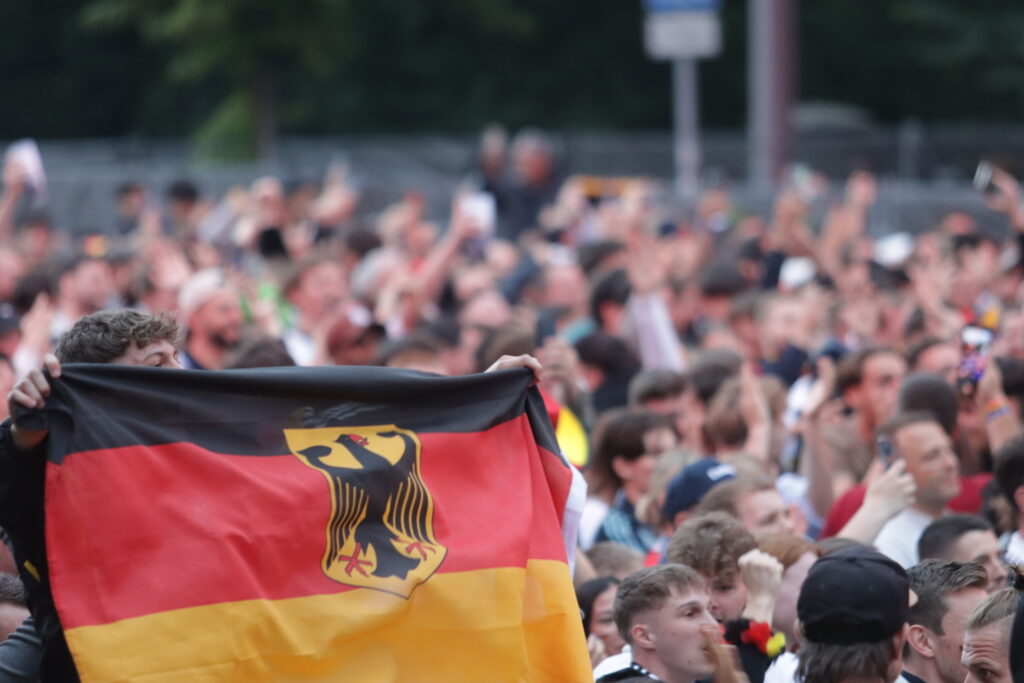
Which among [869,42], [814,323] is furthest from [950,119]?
[814,323]

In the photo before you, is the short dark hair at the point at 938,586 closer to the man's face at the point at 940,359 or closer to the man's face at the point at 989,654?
the man's face at the point at 989,654

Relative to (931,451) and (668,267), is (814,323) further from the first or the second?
(931,451)

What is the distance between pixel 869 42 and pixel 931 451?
95.8 feet

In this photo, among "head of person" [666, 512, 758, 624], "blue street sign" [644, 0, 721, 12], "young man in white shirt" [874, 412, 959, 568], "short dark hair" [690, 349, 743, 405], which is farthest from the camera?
"blue street sign" [644, 0, 721, 12]

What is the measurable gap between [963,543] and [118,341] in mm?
3024

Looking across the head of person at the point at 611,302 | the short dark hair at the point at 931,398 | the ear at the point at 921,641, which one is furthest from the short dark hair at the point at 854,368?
the ear at the point at 921,641

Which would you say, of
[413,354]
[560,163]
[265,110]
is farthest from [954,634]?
[265,110]

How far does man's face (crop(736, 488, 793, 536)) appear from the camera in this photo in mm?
5672

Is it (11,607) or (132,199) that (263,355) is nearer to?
(11,607)

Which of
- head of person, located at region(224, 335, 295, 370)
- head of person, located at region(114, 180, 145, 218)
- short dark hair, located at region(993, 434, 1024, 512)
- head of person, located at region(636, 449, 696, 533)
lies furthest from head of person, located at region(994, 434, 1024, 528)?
head of person, located at region(114, 180, 145, 218)

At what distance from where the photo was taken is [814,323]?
409 inches

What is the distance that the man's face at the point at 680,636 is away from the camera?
4418 mm

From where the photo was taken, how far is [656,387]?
780 cm

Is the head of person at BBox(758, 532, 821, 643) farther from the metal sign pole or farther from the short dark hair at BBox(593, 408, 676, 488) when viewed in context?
the metal sign pole
